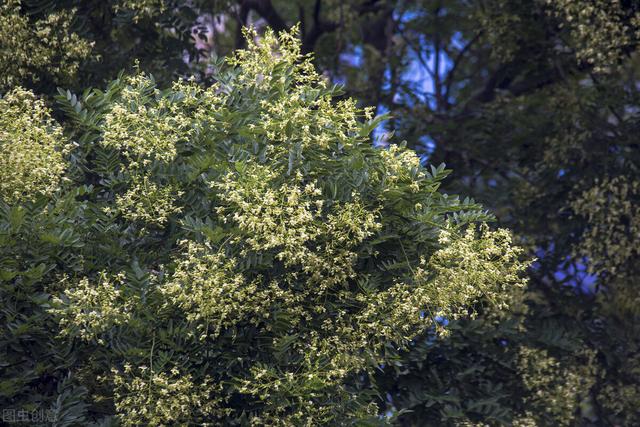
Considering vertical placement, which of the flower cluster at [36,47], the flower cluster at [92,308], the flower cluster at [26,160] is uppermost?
the flower cluster at [36,47]

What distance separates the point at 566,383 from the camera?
973 centimetres

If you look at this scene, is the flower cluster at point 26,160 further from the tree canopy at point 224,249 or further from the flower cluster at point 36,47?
the flower cluster at point 36,47

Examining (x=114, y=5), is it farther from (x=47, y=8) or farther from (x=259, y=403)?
(x=259, y=403)

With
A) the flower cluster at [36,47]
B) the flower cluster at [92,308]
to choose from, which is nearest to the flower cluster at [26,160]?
the flower cluster at [92,308]

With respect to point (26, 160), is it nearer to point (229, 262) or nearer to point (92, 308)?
point (92, 308)

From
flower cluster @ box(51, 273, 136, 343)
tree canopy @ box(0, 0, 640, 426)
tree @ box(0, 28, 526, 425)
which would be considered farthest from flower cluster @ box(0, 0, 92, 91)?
flower cluster @ box(51, 273, 136, 343)

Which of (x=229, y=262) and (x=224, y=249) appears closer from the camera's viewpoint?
(x=229, y=262)

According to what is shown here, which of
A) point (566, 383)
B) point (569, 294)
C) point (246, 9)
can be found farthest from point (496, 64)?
point (566, 383)

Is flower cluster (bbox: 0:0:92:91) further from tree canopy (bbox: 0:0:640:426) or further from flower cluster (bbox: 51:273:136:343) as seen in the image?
flower cluster (bbox: 51:273:136:343)

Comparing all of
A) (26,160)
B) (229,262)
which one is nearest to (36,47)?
(26,160)

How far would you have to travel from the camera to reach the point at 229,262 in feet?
20.0

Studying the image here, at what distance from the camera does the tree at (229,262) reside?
6184mm

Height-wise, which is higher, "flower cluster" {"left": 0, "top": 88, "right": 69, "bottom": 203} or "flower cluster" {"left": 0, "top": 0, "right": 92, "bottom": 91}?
"flower cluster" {"left": 0, "top": 0, "right": 92, "bottom": 91}

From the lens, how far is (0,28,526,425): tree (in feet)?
20.3
